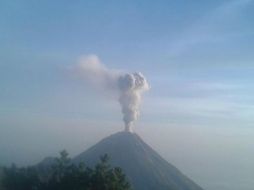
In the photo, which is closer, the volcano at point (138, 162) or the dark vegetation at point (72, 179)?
the dark vegetation at point (72, 179)

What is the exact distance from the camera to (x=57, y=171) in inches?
2130

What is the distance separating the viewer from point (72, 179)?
47906 millimetres

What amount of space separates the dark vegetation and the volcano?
254 ft

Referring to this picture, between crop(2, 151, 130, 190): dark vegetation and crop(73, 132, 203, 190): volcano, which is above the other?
crop(73, 132, 203, 190): volcano

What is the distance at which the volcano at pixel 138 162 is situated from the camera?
143 metres

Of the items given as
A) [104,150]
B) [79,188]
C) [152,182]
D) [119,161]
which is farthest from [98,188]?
[104,150]

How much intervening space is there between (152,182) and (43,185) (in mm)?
92074

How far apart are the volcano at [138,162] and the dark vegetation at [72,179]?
254 ft

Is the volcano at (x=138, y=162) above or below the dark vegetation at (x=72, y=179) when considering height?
above

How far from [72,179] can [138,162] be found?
115257 millimetres

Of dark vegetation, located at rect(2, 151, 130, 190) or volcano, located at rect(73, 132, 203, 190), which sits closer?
dark vegetation, located at rect(2, 151, 130, 190)

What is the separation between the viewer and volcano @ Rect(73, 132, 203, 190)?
143m

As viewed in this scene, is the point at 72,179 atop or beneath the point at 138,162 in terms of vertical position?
beneath

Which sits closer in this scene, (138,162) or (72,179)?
(72,179)
